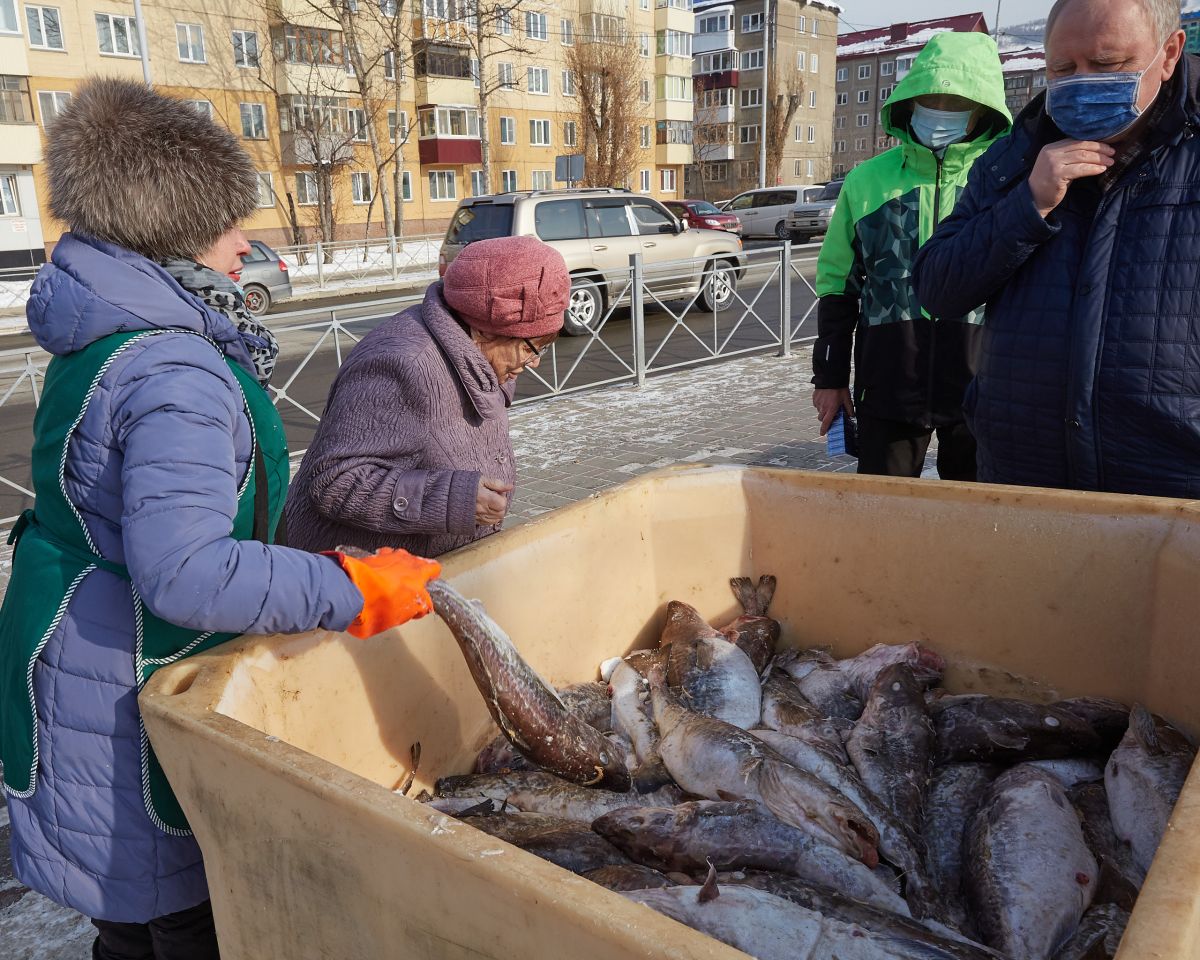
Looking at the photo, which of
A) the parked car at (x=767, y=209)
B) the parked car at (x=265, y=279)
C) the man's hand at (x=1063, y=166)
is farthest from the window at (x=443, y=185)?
the man's hand at (x=1063, y=166)

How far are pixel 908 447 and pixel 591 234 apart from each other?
12.3 metres

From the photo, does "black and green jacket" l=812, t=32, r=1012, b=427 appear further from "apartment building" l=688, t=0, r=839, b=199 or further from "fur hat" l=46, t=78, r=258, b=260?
"apartment building" l=688, t=0, r=839, b=199

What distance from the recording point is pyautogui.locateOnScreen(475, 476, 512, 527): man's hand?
2.57 metres

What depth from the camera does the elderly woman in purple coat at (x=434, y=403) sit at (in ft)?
8.38

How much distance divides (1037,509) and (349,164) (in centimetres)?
3852

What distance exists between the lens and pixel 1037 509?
2.50m

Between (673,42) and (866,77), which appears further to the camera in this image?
(866,77)

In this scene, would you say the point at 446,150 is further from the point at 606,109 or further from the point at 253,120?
the point at 253,120

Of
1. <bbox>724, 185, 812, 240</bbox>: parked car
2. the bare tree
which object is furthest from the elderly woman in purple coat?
the bare tree

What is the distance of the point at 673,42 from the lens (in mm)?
51906

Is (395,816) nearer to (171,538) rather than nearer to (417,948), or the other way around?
(417,948)

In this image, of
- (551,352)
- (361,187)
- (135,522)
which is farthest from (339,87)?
(135,522)

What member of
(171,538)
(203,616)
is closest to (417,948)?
(203,616)

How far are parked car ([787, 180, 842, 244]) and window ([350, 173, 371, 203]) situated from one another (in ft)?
57.7
